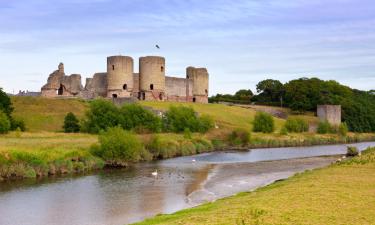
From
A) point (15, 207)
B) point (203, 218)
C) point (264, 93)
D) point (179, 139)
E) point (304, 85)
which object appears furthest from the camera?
point (264, 93)

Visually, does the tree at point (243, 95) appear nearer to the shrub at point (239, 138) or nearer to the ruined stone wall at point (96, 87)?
the ruined stone wall at point (96, 87)

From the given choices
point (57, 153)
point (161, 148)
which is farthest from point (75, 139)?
point (57, 153)

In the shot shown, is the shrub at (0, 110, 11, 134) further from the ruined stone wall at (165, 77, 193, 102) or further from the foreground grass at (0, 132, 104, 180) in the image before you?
the ruined stone wall at (165, 77, 193, 102)

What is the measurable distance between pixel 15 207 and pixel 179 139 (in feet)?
99.6

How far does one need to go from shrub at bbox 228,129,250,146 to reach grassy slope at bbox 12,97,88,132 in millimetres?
16789

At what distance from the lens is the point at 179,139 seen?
5184cm

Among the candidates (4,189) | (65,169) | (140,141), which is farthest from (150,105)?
(4,189)

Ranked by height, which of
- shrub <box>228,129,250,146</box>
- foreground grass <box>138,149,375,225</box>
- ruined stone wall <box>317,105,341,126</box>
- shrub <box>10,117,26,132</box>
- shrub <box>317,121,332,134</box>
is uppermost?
ruined stone wall <box>317,105,341,126</box>

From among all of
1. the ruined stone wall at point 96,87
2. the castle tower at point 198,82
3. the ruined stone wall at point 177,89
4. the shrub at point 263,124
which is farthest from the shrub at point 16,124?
the castle tower at point 198,82

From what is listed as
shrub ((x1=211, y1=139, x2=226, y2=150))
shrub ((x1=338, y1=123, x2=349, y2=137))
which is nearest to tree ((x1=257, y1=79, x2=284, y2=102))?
shrub ((x1=338, y1=123, x2=349, y2=137))

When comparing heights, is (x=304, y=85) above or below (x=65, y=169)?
above

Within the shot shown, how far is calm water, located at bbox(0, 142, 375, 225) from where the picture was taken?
20.7m

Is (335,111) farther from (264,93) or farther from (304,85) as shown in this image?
(264,93)

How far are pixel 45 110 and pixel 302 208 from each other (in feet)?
165
